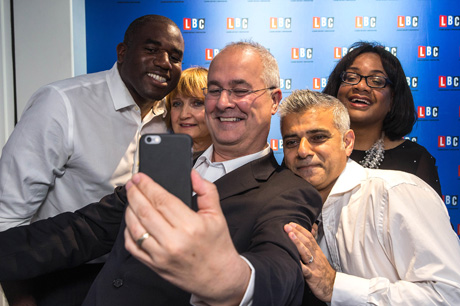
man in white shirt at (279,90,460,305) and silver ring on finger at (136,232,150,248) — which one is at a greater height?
silver ring on finger at (136,232,150,248)

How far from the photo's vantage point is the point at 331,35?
9.98ft

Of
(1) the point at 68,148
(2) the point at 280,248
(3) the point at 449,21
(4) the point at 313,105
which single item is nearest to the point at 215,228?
(2) the point at 280,248

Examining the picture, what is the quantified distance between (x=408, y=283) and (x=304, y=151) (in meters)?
0.57

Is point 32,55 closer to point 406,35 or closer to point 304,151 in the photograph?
point 304,151

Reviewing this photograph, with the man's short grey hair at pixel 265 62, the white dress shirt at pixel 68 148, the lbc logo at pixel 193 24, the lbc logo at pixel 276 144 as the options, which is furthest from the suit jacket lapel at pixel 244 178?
the lbc logo at pixel 193 24

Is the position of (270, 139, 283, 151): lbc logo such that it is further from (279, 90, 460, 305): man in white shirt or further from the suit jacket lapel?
the suit jacket lapel

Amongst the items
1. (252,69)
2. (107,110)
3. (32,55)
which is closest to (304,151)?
(252,69)

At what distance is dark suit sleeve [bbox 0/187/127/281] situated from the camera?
129 centimetres

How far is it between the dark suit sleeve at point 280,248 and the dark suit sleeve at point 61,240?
21.4 inches

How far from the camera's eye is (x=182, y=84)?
2.31 metres

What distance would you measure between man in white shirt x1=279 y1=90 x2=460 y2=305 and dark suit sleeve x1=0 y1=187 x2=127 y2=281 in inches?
26.3

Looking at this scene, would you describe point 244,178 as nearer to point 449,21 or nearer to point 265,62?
point 265,62

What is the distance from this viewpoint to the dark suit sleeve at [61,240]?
129 centimetres

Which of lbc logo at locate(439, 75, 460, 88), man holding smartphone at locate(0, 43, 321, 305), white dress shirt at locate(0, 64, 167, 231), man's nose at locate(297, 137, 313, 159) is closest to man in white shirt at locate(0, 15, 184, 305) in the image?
white dress shirt at locate(0, 64, 167, 231)
